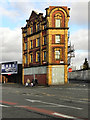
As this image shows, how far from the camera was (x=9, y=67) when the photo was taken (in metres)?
62.0

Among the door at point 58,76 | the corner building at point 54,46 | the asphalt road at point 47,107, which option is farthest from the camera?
the corner building at point 54,46

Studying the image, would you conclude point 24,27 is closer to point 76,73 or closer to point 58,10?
point 58,10

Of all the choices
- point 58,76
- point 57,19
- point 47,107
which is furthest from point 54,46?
point 47,107

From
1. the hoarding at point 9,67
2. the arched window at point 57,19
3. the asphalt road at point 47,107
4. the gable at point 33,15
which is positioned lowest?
the asphalt road at point 47,107

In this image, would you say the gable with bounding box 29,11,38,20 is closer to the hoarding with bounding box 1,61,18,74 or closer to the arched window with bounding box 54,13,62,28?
the arched window with bounding box 54,13,62,28

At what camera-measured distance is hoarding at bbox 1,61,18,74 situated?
6044cm

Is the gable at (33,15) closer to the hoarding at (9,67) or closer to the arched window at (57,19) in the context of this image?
the arched window at (57,19)

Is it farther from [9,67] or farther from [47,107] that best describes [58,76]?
[47,107]

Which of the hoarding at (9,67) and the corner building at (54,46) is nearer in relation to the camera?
the corner building at (54,46)

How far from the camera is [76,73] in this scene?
60094 mm

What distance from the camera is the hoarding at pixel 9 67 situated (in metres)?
60.4

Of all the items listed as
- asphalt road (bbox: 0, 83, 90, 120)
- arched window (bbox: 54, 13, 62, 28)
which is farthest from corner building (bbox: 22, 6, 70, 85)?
asphalt road (bbox: 0, 83, 90, 120)

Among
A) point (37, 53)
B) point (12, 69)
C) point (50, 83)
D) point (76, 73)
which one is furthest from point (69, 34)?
point (12, 69)

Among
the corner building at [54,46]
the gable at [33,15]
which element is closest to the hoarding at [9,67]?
the gable at [33,15]
